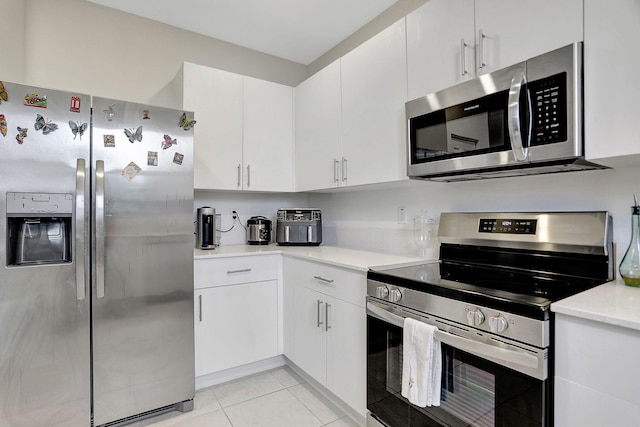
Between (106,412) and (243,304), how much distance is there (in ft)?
2.96

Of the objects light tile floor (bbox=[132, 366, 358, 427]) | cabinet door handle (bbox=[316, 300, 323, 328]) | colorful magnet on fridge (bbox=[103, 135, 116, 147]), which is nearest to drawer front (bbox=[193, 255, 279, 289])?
cabinet door handle (bbox=[316, 300, 323, 328])

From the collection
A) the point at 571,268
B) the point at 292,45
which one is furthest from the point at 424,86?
the point at 292,45

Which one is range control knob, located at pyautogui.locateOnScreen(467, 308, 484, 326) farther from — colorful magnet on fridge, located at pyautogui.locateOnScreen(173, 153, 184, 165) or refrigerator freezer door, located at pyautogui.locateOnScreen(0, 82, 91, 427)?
refrigerator freezer door, located at pyautogui.locateOnScreen(0, 82, 91, 427)

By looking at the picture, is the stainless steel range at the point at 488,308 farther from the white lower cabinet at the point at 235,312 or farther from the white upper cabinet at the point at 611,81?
the white lower cabinet at the point at 235,312

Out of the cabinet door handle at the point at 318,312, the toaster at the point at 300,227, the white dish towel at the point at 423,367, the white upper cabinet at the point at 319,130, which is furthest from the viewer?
the toaster at the point at 300,227

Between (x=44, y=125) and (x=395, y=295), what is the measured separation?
1.82 metres

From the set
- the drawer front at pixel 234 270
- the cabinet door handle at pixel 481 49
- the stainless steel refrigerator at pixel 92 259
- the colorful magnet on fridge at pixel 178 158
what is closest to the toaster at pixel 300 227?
the drawer front at pixel 234 270

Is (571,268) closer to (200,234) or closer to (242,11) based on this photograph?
(200,234)

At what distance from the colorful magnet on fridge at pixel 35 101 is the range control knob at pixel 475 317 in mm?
2073

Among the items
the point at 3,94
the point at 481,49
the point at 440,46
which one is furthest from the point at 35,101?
the point at 481,49

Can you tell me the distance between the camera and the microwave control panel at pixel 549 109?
1.18 m

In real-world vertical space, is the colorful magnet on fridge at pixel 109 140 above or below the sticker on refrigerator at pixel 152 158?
above

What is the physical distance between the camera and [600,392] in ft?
2.97

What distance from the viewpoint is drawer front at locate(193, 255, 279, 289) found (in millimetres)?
2109
